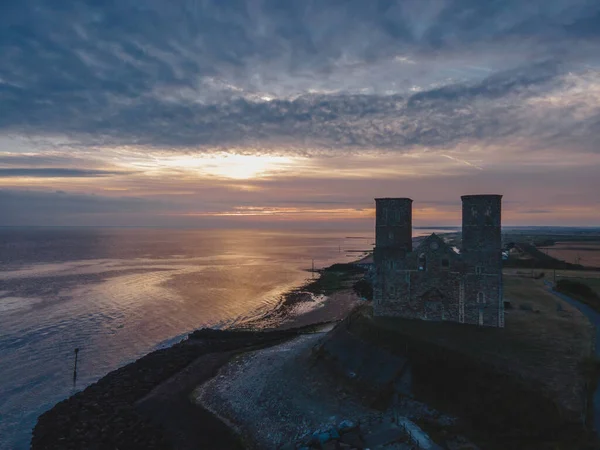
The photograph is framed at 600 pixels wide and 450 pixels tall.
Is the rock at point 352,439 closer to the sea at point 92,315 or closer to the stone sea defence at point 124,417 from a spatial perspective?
the stone sea defence at point 124,417

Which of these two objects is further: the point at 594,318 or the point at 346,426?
the point at 594,318

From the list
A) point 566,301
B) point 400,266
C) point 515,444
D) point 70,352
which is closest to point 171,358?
point 70,352

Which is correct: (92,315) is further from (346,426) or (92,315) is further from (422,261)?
(346,426)

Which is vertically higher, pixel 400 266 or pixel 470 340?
pixel 400 266

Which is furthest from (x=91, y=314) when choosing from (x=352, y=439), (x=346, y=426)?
(x=352, y=439)

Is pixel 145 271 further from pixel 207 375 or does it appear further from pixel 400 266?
pixel 400 266

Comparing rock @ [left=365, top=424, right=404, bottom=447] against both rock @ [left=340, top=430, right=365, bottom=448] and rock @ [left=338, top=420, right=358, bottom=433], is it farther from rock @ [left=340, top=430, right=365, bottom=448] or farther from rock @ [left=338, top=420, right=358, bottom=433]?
rock @ [left=338, top=420, right=358, bottom=433]
